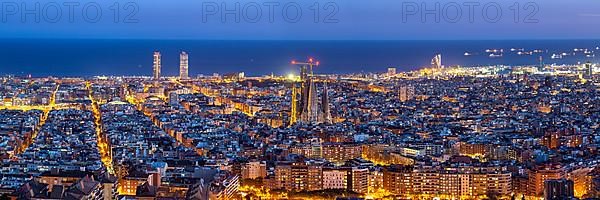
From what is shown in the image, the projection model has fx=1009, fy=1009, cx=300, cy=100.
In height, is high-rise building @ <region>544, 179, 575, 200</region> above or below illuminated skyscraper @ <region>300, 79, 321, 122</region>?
below

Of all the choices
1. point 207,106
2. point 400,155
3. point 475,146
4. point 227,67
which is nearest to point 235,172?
point 400,155

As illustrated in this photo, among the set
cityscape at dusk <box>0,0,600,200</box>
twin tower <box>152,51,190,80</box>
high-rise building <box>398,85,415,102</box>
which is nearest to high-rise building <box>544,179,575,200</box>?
cityscape at dusk <box>0,0,600,200</box>

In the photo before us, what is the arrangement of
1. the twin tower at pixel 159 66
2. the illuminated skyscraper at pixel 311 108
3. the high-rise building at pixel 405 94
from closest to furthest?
the illuminated skyscraper at pixel 311 108, the high-rise building at pixel 405 94, the twin tower at pixel 159 66

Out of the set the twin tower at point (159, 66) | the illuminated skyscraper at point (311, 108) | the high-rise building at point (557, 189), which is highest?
the twin tower at point (159, 66)

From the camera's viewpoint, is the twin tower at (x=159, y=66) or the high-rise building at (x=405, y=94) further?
the twin tower at (x=159, y=66)

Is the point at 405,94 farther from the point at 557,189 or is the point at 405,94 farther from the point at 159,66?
the point at 557,189

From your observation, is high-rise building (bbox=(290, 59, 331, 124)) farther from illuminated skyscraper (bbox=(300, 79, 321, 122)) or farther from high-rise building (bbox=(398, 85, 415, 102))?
high-rise building (bbox=(398, 85, 415, 102))

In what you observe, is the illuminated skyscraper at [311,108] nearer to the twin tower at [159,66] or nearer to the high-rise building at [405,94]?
the high-rise building at [405,94]

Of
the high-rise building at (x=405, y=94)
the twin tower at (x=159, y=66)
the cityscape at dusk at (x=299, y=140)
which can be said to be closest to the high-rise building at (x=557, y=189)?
the cityscape at dusk at (x=299, y=140)

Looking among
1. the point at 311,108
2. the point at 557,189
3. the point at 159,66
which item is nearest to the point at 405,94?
the point at 311,108
